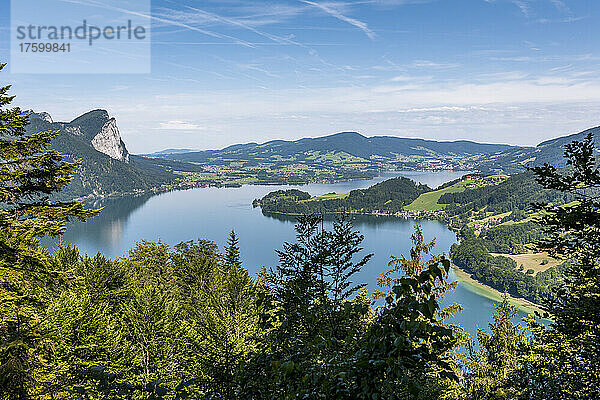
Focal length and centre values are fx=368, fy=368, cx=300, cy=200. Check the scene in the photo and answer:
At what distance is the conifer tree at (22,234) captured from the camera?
8180mm

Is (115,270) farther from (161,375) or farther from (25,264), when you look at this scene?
(25,264)

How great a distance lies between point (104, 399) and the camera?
1447 cm

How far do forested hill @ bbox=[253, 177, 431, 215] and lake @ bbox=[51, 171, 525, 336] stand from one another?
938cm

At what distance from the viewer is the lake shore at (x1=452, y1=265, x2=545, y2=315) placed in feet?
231

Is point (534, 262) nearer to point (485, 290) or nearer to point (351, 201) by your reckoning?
point (485, 290)

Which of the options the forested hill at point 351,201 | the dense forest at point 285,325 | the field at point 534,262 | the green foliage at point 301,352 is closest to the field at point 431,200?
the forested hill at point 351,201

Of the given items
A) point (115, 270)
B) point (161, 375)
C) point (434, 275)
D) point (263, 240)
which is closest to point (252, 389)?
point (434, 275)

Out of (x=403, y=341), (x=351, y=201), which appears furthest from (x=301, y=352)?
(x=351, y=201)

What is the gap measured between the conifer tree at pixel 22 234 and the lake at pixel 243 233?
5687cm

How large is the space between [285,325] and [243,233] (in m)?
110

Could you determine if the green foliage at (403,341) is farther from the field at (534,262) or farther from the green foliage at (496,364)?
the field at (534,262)

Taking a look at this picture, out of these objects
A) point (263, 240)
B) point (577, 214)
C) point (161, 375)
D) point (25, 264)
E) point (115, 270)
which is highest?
point (577, 214)

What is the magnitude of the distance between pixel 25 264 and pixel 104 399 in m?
8.85

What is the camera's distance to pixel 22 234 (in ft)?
26.9
